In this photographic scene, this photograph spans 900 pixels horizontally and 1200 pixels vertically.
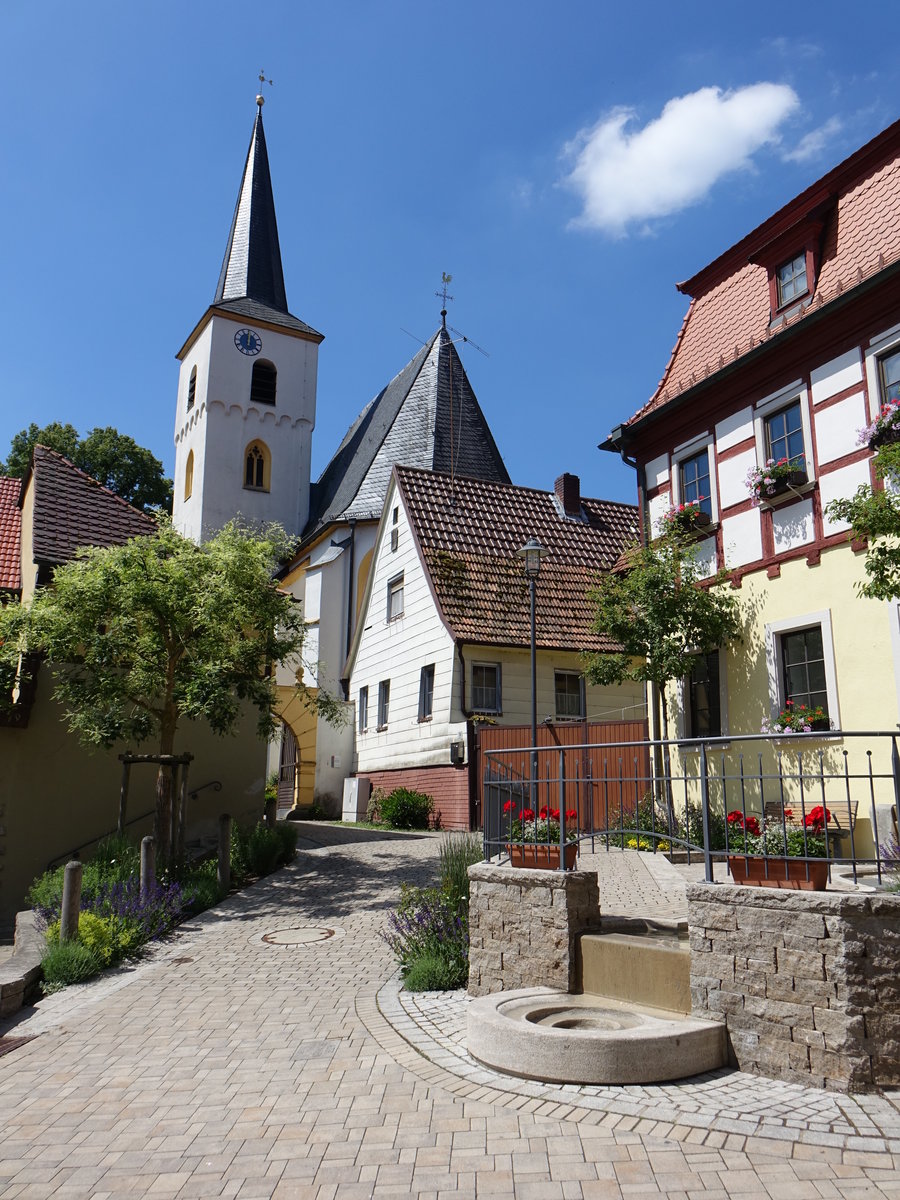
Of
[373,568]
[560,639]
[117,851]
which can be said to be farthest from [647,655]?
[373,568]

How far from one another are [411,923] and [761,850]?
3805 mm

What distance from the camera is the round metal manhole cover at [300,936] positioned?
10055mm

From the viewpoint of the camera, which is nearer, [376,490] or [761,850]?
[761,850]

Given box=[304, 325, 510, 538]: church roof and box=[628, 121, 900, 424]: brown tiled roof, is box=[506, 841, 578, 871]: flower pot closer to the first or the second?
box=[628, 121, 900, 424]: brown tiled roof

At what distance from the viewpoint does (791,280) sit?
13.5 metres

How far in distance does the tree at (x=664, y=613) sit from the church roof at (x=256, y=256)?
3368 cm

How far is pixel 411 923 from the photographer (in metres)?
8.78

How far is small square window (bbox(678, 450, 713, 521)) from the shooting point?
14500mm

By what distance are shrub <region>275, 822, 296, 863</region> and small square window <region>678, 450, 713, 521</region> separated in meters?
8.04

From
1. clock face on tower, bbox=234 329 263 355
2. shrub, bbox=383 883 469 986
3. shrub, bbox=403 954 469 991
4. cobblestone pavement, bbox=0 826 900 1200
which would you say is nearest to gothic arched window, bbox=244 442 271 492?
clock face on tower, bbox=234 329 263 355

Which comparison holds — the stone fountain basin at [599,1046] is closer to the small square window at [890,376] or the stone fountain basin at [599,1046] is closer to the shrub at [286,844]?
the small square window at [890,376]

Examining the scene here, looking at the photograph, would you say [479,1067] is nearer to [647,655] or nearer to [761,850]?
[761,850]

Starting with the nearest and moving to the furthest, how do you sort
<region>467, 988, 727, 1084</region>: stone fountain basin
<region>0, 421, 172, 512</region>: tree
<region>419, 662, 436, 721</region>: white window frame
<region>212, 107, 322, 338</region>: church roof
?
1. <region>467, 988, 727, 1084</region>: stone fountain basin
2. <region>419, 662, 436, 721</region>: white window frame
3. <region>0, 421, 172, 512</region>: tree
4. <region>212, 107, 322, 338</region>: church roof

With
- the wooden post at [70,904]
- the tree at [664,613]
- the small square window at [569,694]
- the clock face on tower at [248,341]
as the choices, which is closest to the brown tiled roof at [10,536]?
the wooden post at [70,904]
